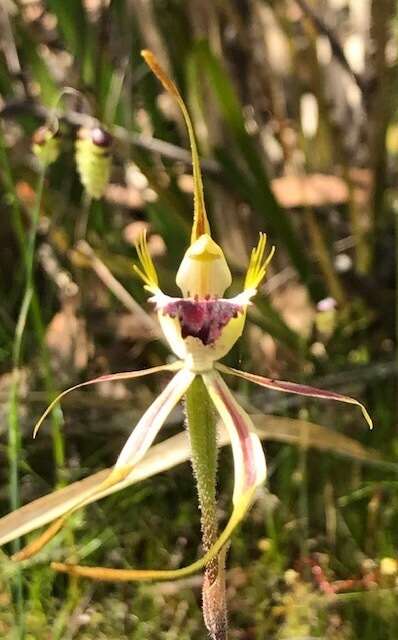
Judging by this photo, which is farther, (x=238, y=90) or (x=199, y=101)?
(x=238, y=90)

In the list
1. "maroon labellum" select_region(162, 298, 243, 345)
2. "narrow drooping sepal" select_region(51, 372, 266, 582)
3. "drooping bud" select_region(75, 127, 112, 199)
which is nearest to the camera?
"narrow drooping sepal" select_region(51, 372, 266, 582)

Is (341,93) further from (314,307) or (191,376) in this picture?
(191,376)

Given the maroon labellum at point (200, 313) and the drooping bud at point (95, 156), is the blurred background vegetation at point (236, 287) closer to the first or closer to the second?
the drooping bud at point (95, 156)

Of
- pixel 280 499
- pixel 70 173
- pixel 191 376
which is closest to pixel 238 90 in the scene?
pixel 70 173

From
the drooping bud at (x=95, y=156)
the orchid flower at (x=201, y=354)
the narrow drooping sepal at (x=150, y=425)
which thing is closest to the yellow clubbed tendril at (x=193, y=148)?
the orchid flower at (x=201, y=354)

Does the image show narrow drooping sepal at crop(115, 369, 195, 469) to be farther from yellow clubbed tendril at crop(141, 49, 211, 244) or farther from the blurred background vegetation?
the blurred background vegetation

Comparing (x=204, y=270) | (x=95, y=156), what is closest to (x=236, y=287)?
(x=95, y=156)

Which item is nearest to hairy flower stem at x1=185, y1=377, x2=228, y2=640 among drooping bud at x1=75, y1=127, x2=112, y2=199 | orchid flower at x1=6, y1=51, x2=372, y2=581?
orchid flower at x1=6, y1=51, x2=372, y2=581
